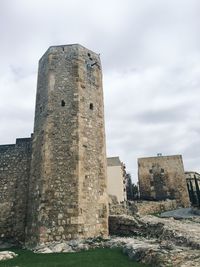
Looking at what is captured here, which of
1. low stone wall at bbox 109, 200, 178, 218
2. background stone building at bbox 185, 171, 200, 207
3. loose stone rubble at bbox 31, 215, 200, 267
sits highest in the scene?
background stone building at bbox 185, 171, 200, 207

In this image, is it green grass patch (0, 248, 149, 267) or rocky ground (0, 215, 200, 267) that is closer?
rocky ground (0, 215, 200, 267)

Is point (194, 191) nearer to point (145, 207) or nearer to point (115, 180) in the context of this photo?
point (115, 180)

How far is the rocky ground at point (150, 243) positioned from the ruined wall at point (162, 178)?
2674 cm

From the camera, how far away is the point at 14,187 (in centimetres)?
1752

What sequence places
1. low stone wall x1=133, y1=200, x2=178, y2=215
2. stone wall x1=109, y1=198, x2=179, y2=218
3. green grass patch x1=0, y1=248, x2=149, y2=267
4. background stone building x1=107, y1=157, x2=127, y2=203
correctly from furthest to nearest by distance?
1. background stone building x1=107, y1=157, x2=127, y2=203
2. low stone wall x1=133, y1=200, x2=178, y2=215
3. stone wall x1=109, y1=198, x2=179, y2=218
4. green grass patch x1=0, y1=248, x2=149, y2=267

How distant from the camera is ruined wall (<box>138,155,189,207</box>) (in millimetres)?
41594

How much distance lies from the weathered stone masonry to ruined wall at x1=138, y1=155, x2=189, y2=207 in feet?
89.7

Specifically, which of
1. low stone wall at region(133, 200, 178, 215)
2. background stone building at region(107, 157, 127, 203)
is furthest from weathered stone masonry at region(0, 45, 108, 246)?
background stone building at region(107, 157, 127, 203)

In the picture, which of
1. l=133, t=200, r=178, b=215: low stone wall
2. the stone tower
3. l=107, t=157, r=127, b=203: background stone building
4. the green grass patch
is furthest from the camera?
l=107, t=157, r=127, b=203: background stone building

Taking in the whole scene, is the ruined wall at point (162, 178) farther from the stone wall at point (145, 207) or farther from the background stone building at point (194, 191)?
the stone wall at point (145, 207)

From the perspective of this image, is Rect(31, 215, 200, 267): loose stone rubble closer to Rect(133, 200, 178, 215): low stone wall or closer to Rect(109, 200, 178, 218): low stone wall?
Rect(109, 200, 178, 218): low stone wall

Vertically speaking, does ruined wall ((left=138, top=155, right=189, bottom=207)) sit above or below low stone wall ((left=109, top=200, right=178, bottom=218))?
above

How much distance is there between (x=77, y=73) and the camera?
55.3 feet

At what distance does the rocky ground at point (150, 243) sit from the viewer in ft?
29.6
